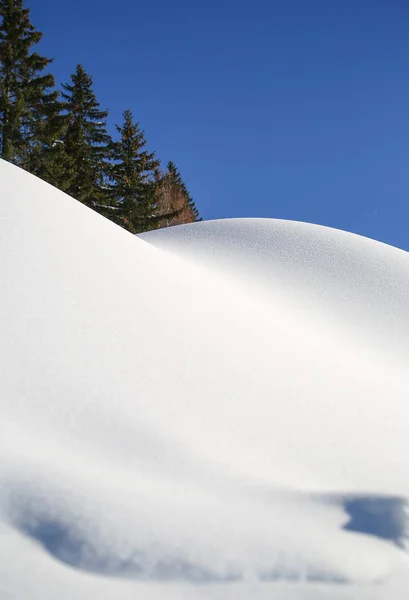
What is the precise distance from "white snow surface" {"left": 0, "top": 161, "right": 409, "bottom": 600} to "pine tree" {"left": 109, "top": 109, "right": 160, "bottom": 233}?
1284cm

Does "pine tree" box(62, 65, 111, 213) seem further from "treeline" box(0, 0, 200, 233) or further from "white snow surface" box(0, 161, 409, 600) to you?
"white snow surface" box(0, 161, 409, 600)

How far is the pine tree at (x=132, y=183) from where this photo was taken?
637 inches

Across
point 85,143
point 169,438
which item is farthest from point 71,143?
point 169,438

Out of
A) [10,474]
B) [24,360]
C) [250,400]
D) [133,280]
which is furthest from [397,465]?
[133,280]

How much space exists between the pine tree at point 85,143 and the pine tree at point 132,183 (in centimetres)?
49

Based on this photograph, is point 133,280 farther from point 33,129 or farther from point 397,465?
point 33,129

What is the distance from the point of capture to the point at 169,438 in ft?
5.41

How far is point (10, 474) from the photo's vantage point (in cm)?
131

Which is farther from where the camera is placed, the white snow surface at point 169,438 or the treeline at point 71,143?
the treeline at point 71,143

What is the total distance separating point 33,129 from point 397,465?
41.7 ft

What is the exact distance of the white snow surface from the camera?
112cm

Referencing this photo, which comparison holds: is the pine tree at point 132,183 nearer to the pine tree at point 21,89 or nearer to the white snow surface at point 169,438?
the pine tree at point 21,89

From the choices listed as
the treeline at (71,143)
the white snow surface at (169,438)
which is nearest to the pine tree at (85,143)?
the treeline at (71,143)

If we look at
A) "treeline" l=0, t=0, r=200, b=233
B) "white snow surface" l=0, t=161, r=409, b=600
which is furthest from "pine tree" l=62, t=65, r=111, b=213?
"white snow surface" l=0, t=161, r=409, b=600
